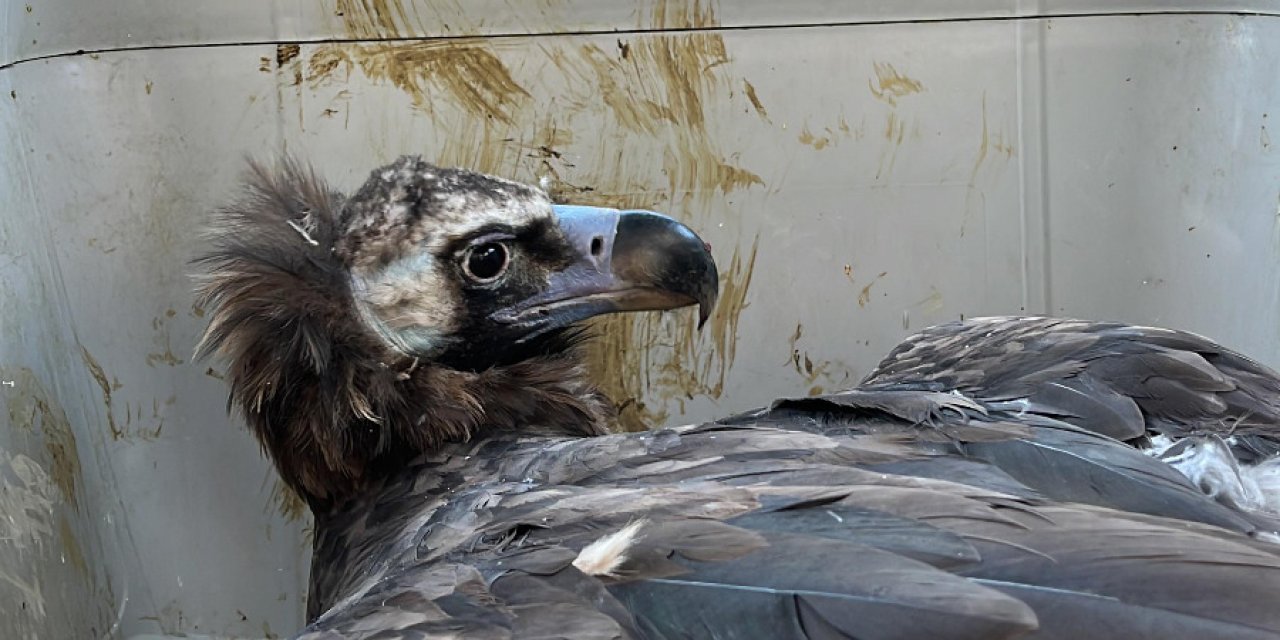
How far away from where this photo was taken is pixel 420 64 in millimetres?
3162

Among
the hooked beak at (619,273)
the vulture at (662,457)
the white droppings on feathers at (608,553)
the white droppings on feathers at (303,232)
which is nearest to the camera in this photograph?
the vulture at (662,457)

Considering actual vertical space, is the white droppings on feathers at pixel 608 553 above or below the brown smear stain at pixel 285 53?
below

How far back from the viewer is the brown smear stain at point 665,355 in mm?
3197

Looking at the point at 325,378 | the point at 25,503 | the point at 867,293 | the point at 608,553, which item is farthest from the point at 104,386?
the point at 608,553

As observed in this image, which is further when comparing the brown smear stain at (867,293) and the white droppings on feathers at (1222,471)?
the brown smear stain at (867,293)

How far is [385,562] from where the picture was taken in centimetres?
183

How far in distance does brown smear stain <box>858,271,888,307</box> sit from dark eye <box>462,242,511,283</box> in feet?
4.17

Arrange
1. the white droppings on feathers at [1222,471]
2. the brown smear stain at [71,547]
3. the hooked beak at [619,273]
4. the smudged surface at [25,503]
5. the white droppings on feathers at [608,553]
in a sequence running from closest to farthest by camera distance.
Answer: the white droppings on feathers at [608,553], the white droppings on feathers at [1222,471], the hooked beak at [619,273], the smudged surface at [25,503], the brown smear stain at [71,547]

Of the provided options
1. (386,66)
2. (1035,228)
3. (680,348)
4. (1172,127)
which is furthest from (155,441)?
(1172,127)

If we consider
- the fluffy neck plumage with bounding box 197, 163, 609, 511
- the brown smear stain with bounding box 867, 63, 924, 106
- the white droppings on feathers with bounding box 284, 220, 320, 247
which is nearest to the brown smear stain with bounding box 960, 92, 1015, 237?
the brown smear stain with bounding box 867, 63, 924, 106

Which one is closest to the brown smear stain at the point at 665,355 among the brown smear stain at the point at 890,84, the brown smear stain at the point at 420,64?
the brown smear stain at the point at 890,84

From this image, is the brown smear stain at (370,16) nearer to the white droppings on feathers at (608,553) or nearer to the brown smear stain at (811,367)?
the brown smear stain at (811,367)

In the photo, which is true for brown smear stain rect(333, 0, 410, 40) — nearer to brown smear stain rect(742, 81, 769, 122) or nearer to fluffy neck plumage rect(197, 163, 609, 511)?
brown smear stain rect(742, 81, 769, 122)

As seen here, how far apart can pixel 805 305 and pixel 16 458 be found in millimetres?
1916
